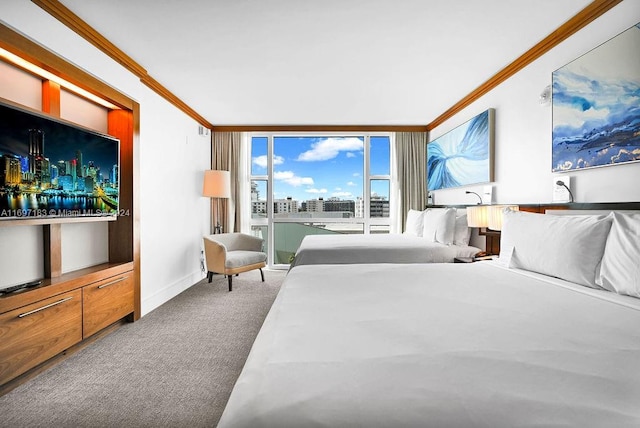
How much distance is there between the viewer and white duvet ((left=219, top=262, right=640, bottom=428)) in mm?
707

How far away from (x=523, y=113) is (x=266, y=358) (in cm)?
333

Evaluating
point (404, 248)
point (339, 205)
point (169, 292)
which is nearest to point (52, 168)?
point (169, 292)

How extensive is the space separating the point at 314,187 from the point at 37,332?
454 centimetres

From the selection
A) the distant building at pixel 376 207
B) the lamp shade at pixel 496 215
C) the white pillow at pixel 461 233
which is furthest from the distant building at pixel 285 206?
the lamp shade at pixel 496 215

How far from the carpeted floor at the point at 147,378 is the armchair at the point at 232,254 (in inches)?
40.2

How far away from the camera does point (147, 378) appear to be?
220cm

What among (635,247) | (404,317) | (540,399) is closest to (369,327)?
(404,317)

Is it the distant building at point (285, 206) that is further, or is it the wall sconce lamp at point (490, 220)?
the distant building at point (285, 206)

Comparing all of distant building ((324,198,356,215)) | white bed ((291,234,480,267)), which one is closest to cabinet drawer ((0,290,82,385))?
white bed ((291,234,480,267))

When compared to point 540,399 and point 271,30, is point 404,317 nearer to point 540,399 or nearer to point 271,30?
point 540,399

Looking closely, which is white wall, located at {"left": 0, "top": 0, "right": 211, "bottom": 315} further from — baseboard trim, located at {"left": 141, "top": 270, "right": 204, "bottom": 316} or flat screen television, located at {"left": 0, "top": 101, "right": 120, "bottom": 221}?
flat screen television, located at {"left": 0, "top": 101, "right": 120, "bottom": 221}

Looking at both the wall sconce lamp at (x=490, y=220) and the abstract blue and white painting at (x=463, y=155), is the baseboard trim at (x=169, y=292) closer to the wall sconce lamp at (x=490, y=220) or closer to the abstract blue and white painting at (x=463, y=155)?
the wall sconce lamp at (x=490, y=220)

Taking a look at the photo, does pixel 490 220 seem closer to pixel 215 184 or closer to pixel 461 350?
pixel 461 350

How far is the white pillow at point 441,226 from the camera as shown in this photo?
3.87m
